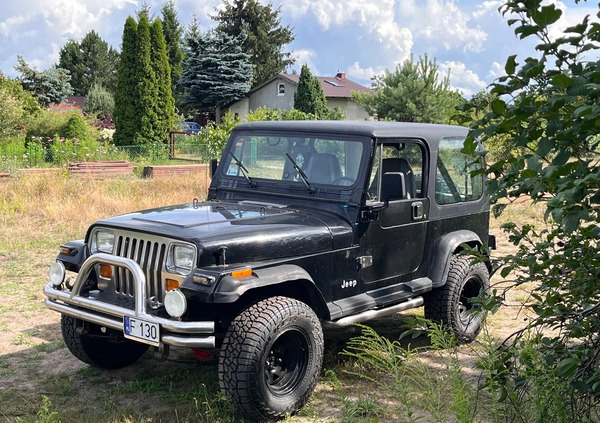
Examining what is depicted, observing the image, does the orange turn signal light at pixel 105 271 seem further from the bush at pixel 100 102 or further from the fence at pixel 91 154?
the bush at pixel 100 102

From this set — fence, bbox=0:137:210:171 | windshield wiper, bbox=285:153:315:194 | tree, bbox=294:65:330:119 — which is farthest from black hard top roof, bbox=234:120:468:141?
tree, bbox=294:65:330:119

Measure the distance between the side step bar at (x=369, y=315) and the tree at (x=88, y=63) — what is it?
195 ft

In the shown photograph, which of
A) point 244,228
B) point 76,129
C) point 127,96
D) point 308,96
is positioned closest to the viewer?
point 244,228

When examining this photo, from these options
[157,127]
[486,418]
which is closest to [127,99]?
[157,127]

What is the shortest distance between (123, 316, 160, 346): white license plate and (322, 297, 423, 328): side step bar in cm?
117

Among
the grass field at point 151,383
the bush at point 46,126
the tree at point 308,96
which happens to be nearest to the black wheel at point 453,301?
the grass field at point 151,383

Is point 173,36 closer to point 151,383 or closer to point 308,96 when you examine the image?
point 308,96

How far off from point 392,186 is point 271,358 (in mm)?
1657

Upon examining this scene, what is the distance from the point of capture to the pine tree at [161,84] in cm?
2344

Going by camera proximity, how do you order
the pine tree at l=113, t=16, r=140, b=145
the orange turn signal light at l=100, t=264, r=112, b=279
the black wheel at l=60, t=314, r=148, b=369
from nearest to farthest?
the orange turn signal light at l=100, t=264, r=112, b=279 < the black wheel at l=60, t=314, r=148, b=369 < the pine tree at l=113, t=16, r=140, b=145

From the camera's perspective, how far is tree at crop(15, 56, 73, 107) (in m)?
45.0

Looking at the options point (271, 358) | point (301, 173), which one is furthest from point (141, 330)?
point (301, 173)

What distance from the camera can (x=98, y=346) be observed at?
5.00 metres

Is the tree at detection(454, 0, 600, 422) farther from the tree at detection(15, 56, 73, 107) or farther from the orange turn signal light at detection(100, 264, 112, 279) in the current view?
the tree at detection(15, 56, 73, 107)
